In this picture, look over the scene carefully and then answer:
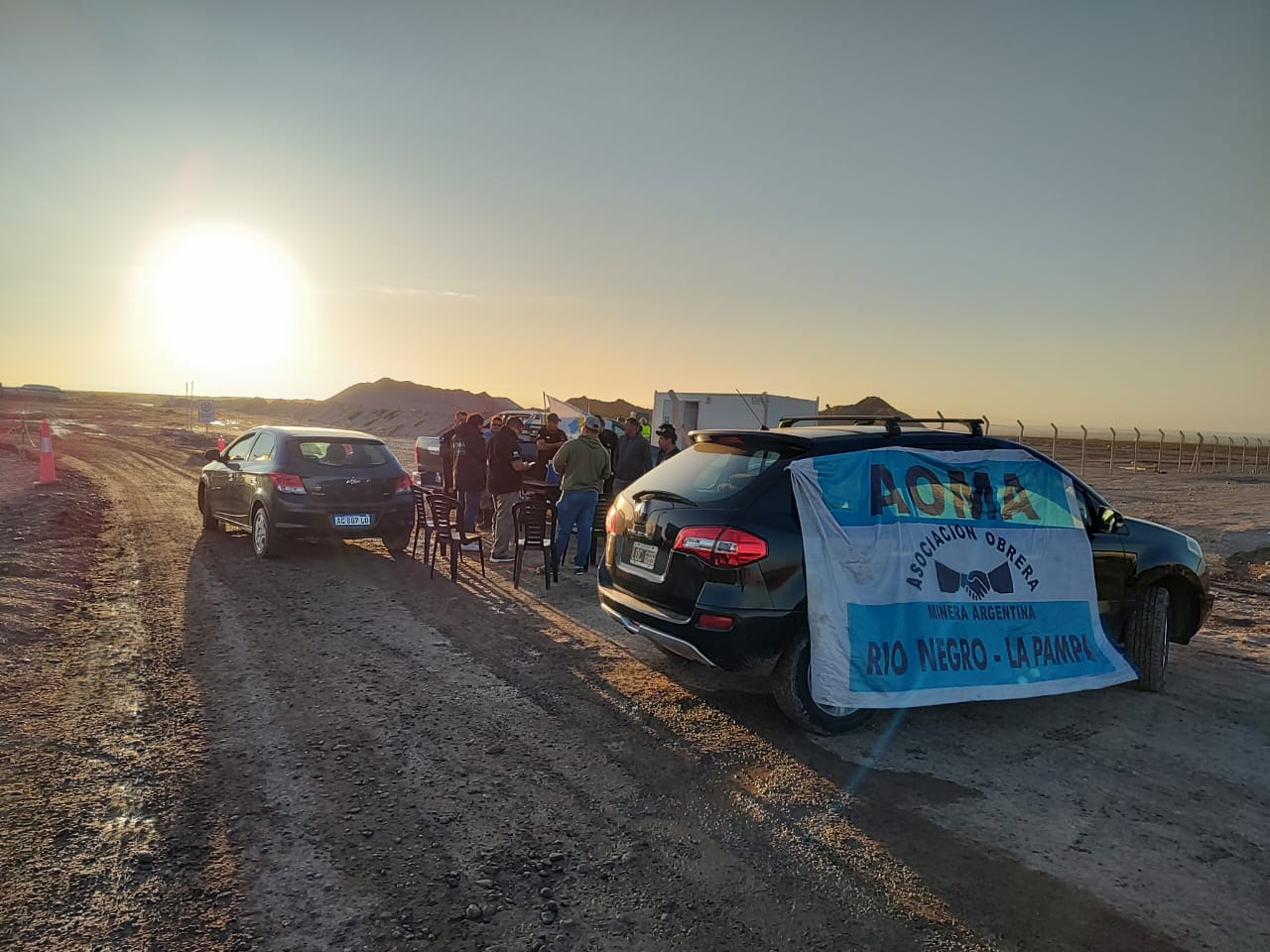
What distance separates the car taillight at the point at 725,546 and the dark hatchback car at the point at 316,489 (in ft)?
20.1

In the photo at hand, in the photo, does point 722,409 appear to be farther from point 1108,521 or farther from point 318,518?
point 1108,521

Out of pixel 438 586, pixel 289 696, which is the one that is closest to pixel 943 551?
pixel 289 696

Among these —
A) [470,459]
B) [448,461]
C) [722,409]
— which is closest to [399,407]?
[722,409]

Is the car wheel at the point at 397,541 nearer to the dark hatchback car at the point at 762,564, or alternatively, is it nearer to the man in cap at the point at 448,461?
the man in cap at the point at 448,461

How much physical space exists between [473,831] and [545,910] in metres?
0.65

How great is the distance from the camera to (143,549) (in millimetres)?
9781

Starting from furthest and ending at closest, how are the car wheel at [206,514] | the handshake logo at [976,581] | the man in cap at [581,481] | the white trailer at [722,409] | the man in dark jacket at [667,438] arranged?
1. the white trailer at [722,409]
2. the car wheel at [206,514]
3. the man in dark jacket at [667,438]
4. the man in cap at [581,481]
5. the handshake logo at [976,581]

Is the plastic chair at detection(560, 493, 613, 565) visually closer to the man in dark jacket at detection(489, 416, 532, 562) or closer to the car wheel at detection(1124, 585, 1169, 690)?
the man in dark jacket at detection(489, 416, 532, 562)

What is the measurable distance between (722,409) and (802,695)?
62.0 feet

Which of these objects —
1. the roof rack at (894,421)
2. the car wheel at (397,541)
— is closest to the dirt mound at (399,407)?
the car wheel at (397,541)

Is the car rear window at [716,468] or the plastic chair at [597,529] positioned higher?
the car rear window at [716,468]

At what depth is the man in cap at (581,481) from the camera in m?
9.08

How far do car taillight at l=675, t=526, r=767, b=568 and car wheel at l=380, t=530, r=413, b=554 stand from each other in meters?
6.27

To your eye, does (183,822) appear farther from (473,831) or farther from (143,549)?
(143,549)
